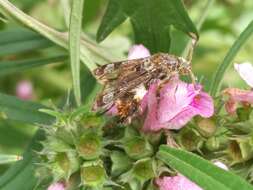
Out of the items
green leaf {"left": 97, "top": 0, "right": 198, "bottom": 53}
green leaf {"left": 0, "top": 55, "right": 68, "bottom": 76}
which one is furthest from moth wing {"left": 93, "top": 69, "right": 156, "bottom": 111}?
green leaf {"left": 0, "top": 55, "right": 68, "bottom": 76}

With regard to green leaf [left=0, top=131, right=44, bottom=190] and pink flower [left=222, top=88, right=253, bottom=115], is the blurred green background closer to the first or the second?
green leaf [left=0, top=131, right=44, bottom=190]

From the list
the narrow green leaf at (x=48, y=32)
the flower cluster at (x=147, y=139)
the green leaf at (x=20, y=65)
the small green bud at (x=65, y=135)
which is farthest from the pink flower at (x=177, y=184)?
the green leaf at (x=20, y=65)

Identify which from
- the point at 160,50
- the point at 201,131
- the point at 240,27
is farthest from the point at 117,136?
the point at 240,27

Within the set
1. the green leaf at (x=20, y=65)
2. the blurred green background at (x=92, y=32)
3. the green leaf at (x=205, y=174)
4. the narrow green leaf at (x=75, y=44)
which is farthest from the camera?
the blurred green background at (x=92, y=32)

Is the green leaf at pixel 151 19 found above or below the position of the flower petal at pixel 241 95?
above

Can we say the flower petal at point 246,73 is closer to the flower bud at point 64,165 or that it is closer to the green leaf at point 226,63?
the green leaf at point 226,63

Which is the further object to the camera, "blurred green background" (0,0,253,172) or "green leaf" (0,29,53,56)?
"blurred green background" (0,0,253,172)

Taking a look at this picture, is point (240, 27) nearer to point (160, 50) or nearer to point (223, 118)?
point (160, 50)
